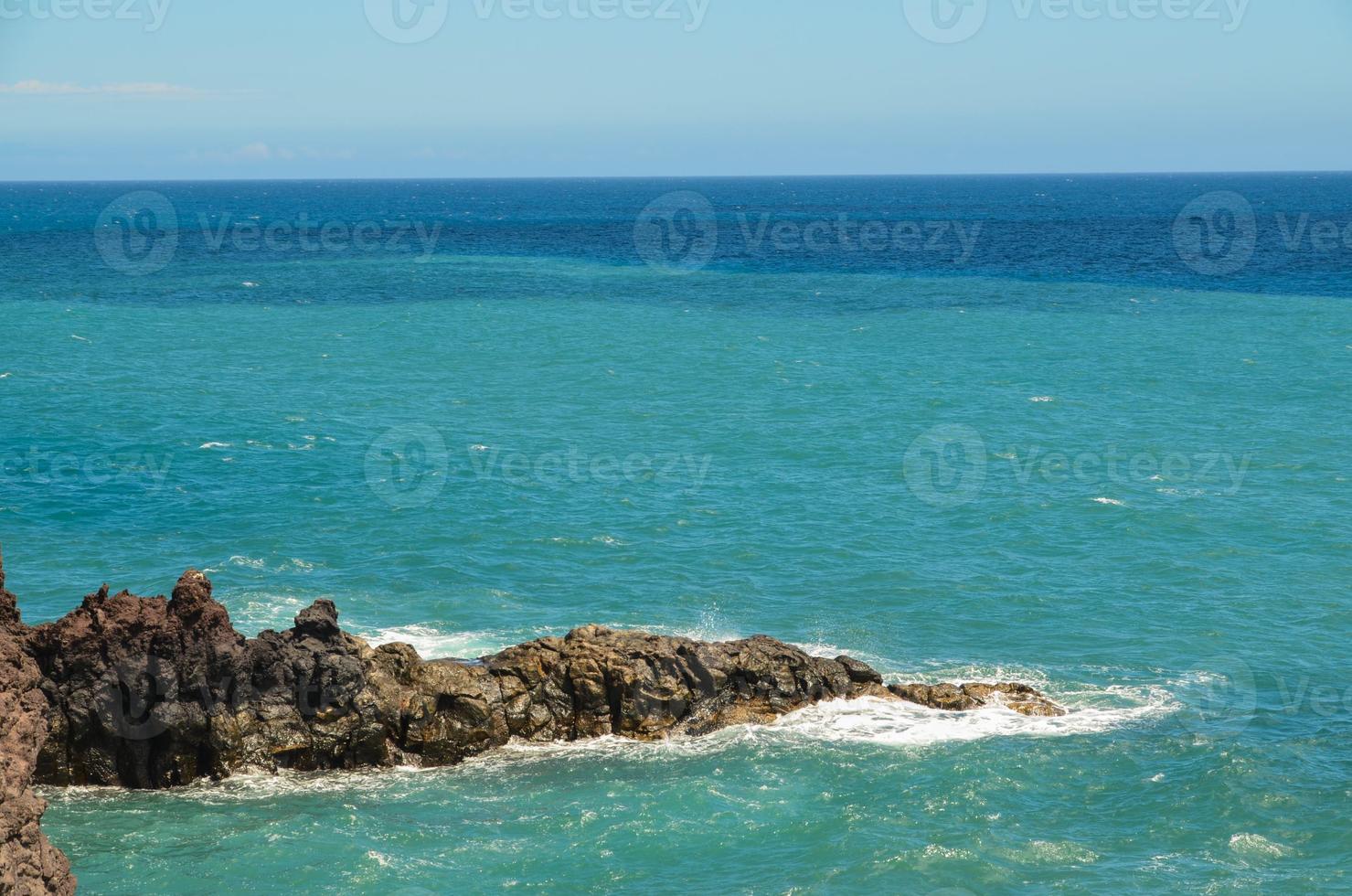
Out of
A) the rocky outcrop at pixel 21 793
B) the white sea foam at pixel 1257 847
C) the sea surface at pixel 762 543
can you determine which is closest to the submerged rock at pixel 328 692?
the sea surface at pixel 762 543

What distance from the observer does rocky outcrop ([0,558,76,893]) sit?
72.2 feet

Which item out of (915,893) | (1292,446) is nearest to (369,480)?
(915,893)

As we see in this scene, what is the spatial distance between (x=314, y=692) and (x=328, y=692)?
1.16 ft

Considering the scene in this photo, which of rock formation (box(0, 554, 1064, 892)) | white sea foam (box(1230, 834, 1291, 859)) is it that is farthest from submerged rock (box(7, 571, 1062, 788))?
white sea foam (box(1230, 834, 1291, 859))

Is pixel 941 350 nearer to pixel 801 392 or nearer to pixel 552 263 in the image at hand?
pixel 801 392

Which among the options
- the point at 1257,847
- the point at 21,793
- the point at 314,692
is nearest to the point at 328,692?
the point at 314,692

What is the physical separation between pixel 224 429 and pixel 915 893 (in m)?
49.0

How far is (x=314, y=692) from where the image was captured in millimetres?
33375

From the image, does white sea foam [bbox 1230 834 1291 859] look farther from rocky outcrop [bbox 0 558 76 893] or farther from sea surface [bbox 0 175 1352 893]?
rocky outcrop [bbox 0 558 76 893]

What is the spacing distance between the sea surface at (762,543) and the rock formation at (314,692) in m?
0.80

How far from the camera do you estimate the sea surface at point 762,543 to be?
3073cm

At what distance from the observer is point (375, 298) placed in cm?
11725

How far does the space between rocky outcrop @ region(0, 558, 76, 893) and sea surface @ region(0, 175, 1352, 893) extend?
14.9ft

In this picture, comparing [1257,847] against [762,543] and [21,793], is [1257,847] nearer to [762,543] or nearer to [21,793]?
[762,543]
